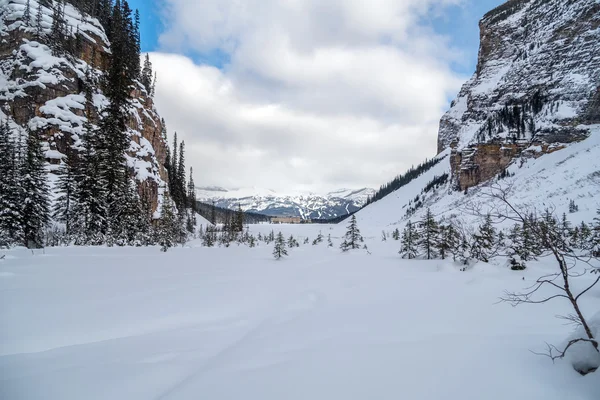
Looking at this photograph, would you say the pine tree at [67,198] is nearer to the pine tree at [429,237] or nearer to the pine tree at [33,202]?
the pine tree at [33,202]

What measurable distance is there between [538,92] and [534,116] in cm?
936

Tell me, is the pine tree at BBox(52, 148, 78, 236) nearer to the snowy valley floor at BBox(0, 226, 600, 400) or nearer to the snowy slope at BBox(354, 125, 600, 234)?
the snowy valley floor at BBox(0, 226, 600, 400)

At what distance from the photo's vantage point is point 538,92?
2635 inches

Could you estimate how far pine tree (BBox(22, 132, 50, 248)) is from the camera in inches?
704

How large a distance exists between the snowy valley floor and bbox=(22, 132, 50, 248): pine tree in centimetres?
1528

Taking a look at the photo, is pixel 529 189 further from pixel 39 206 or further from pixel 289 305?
pixel 39 206

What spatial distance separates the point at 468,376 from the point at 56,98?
44.6m

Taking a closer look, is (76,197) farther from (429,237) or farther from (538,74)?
(538,74)

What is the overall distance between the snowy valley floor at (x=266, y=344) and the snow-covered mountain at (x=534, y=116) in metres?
26.8

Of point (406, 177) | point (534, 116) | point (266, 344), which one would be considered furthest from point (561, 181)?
point (406, 177)

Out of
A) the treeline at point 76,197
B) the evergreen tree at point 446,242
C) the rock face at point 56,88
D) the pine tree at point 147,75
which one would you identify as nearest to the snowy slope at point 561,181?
the evergreen tree at point 446,242

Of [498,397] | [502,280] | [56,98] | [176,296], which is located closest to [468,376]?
[498,397]

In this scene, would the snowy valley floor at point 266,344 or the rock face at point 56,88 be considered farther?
the rock face at point 56,88

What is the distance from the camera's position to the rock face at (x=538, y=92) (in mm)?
56094
